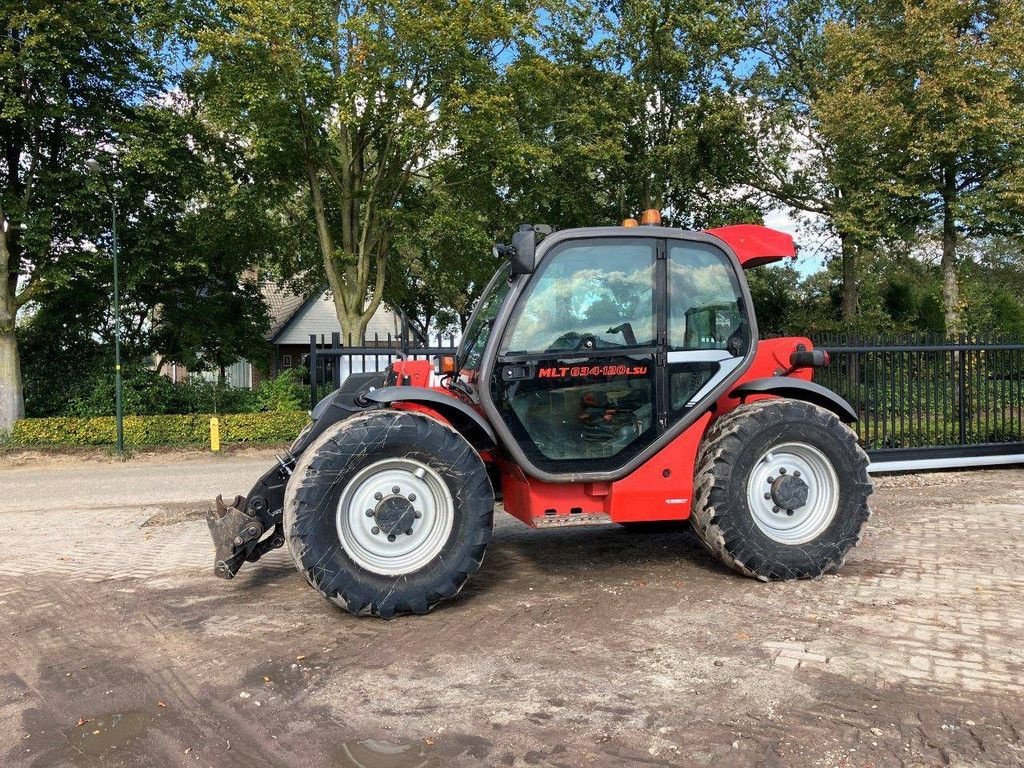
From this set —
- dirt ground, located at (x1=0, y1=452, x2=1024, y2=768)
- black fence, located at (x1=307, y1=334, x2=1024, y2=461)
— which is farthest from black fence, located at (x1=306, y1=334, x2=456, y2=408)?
dirt ground, located at (x1=0, y1=452, x2=1024, y2=768)

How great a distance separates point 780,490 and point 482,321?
2.32 meters

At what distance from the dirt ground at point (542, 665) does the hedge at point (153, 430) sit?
34.4 ft

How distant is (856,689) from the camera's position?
333 cm

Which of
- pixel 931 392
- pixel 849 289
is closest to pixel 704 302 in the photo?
pixel 931 392

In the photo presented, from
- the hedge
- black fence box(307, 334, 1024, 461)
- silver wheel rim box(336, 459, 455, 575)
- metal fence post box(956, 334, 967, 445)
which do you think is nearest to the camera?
silver wheel rim box(336, 459, 455, 575)

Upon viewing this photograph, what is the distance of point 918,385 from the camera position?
10.5 m

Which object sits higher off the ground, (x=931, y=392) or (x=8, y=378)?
(x=8, y=378)

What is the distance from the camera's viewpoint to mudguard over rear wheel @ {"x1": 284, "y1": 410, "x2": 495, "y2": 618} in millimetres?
4277

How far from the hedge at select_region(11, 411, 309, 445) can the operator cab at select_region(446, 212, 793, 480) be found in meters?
12.7

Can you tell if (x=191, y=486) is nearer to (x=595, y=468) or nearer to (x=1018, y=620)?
(x=595, y=468)

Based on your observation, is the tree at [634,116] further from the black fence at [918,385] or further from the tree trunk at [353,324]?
the black fence at [918,385]

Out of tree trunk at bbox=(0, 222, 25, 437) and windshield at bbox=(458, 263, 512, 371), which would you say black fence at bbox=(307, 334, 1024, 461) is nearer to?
windshield at bbox=(458, 263, 512, 371)

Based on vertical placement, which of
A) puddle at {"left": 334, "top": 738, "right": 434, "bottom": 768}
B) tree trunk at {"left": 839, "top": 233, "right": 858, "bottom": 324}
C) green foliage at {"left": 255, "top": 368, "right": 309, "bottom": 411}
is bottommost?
puddle at {"left": 334, "top": 738, "right": 434, "bottom": 768}

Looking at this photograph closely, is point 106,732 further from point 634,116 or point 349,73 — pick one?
point 634,116
